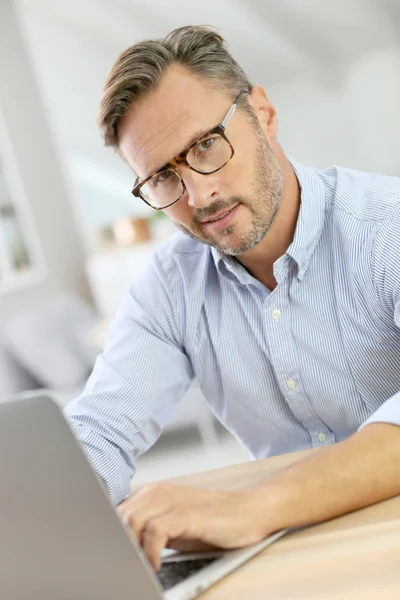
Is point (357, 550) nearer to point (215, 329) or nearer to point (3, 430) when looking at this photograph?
point (3, 430)

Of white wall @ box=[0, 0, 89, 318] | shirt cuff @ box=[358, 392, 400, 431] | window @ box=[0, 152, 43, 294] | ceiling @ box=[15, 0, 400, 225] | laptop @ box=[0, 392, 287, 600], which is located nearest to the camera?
laptop @ box=[0, 392, 287, 600]

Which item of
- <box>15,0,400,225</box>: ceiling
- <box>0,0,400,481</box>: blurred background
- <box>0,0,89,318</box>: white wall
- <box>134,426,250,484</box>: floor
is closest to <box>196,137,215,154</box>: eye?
<box>134,426,250,484</box>: floor

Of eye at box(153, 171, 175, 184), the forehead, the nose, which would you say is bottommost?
the nose

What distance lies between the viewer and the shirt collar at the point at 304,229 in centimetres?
140

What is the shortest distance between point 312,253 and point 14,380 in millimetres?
3256

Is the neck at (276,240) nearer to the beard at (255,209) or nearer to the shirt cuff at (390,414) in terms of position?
the beard at (255,209)

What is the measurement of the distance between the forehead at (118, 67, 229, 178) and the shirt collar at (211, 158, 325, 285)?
8.0 inches

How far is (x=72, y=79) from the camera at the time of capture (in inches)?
303

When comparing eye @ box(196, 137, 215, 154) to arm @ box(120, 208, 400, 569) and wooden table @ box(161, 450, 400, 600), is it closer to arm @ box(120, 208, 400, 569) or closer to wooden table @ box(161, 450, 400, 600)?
arm @ box(120, 208, 400, 569)

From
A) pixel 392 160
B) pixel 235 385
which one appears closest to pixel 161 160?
pixel 235 385

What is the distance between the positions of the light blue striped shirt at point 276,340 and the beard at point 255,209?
0.04 metres

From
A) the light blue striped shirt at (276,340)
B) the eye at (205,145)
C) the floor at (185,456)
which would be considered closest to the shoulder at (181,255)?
the light blue striped shirt at (276,340)

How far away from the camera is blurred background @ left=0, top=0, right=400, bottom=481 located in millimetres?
4629

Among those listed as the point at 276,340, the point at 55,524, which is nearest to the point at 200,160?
the point at 276,340
